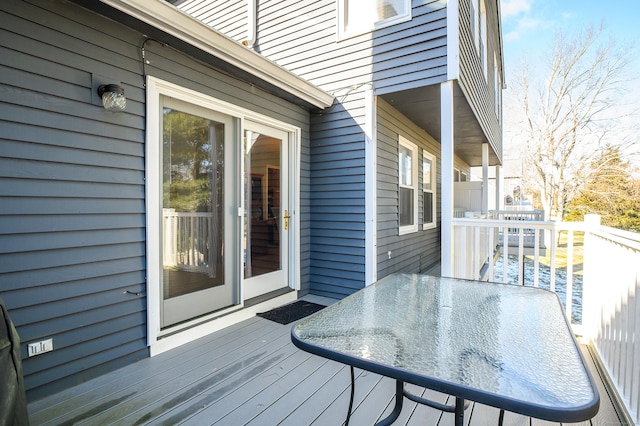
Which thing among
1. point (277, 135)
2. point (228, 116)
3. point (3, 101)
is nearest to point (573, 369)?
point (3, 101)

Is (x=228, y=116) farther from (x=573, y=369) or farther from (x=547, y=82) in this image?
(x=547, y=82)

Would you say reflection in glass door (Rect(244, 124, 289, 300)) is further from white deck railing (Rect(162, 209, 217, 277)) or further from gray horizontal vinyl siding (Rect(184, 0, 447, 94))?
gray horizontal vinyl siding (Rect(184, 0, 447, 94))

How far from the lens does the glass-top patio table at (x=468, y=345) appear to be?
2.80 ft

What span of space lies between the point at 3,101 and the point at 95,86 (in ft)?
1.68

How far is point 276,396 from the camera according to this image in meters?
2.06

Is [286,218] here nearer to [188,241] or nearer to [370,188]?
[370,188]

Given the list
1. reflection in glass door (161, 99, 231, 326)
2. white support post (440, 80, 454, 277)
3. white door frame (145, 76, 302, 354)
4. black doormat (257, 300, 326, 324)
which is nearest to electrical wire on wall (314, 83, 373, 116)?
white support post (440, 80, 454, 277)

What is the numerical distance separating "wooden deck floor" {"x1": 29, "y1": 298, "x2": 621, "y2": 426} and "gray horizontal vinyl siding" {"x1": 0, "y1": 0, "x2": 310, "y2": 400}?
238 mm

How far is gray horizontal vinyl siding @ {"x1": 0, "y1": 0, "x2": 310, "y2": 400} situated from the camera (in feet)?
6.31

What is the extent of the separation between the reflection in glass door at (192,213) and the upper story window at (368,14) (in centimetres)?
218

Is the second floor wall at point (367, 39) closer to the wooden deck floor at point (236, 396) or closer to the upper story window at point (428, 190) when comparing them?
the upper story window at point (428, 190)

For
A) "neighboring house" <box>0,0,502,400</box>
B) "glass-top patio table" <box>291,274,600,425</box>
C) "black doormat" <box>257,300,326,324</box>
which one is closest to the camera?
"glass-top patio table" <box>291,274,600,425</box>

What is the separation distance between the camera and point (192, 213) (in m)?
2.97

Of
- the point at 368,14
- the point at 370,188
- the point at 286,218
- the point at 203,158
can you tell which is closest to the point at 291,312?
the point at 286,218
